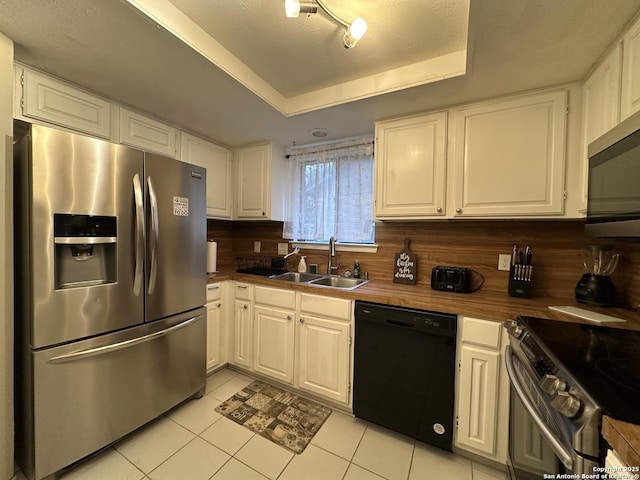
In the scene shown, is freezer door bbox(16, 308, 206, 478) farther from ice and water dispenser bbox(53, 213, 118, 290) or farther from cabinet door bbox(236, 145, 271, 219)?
cabinet door bbox(236, 145, 271, 219)

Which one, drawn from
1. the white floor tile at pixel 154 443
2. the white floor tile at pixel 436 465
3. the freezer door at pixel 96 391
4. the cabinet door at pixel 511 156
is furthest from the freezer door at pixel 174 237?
the cabinet door at pixel 511 156

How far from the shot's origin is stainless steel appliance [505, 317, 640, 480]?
64cm

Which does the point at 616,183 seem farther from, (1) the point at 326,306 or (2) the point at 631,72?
(1) the point at 326,306

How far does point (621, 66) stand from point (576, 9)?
0.36 m

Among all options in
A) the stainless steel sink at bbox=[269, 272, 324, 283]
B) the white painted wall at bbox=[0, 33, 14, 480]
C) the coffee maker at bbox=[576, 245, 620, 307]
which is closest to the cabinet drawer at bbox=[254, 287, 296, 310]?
the stainless steel sink at bbox=[269, 272, 324, 283]

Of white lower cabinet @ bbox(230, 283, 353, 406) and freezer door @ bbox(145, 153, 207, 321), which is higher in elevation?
freezer door @ bbox(145, 153, 207, 321)

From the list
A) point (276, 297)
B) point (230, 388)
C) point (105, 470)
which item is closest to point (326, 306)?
point (276, 297)

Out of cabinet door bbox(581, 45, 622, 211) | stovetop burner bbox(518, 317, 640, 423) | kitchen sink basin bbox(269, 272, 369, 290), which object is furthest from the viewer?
kitchen sink basin bbox(269, 272, 369, 290)

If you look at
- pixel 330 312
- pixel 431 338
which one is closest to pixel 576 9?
pixel 431 338

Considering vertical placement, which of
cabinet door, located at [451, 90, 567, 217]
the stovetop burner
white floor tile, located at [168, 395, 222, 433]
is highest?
cabinet door, located at [451, 90, 567, 217]

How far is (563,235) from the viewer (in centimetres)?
170

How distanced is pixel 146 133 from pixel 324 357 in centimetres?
216

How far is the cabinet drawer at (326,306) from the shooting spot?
1748 millimetres

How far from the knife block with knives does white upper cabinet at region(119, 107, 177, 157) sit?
273cm
